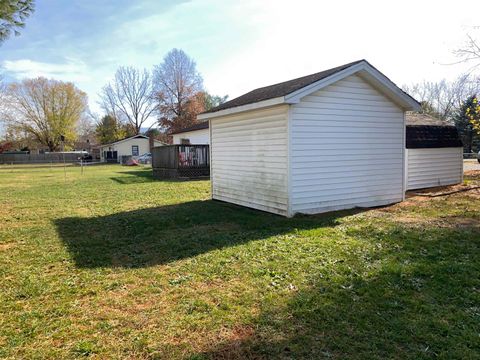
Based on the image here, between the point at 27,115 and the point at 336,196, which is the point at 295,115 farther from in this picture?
the point at 27,115

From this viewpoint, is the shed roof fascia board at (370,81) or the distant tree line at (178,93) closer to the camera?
the shed roof fascia board at (370,81)

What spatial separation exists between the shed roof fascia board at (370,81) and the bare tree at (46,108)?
5685 cm

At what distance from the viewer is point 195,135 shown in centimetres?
2506

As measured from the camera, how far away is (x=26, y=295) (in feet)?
12.5

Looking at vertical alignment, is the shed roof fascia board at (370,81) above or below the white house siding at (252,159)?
above

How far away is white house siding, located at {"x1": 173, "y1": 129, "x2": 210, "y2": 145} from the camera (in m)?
23.4

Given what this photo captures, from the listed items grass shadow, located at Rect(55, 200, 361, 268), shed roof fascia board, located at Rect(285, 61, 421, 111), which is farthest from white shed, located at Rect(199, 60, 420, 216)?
grass shadow, located at Rect(55, 200, 361, 268)

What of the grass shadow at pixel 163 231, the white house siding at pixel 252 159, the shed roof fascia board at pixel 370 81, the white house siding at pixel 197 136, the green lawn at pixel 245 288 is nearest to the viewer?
the green lawn at pixel 245 288

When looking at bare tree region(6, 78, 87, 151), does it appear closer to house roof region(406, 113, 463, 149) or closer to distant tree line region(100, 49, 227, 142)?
distant tree line region(100, 49, 227, 142)

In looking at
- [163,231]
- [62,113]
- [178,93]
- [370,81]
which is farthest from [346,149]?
[62,113]

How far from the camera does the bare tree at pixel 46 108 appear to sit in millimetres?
53156

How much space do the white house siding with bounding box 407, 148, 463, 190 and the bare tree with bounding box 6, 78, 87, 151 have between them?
5619 centimetres

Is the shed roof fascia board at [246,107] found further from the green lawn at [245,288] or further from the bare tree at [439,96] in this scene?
the bare tree at [439,96]

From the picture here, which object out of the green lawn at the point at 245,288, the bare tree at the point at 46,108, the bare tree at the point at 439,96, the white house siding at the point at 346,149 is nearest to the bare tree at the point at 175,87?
the bare tree at the point at 46,108
